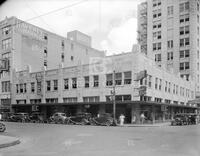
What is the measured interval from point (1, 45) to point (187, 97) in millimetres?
35745

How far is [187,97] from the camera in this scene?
47.9 meters

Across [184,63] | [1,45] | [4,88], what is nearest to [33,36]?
[1,45]

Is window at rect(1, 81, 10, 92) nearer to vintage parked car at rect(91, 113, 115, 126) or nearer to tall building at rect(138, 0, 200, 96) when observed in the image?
vintage parked car at rect(91, 113, 115, 126)

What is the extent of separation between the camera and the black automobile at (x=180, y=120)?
29.6 meters

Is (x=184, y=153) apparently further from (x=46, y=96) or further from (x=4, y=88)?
(x=4, y=88)

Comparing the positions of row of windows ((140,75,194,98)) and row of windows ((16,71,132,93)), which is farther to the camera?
row of windows ((140,75,194,98))

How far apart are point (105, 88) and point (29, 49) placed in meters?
21.9

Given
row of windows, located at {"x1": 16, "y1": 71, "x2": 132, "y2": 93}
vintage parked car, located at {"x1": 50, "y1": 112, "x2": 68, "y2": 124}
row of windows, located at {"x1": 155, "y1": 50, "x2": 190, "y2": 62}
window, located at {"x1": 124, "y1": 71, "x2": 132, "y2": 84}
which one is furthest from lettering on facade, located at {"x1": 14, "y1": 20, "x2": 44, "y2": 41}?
window, located at {"x1": 124, "y1": 71, "x2": 132, "y2": 84}

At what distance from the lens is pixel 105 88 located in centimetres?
3253

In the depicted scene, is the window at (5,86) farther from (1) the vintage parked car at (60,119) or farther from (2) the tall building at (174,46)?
(2) the tall building at (174,46)

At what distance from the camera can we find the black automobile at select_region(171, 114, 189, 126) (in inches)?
1165

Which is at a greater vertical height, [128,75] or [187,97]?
[128,75]

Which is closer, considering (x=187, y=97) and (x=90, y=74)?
(x=90, y=74)

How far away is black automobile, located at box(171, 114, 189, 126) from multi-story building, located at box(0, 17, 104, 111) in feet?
61.5
